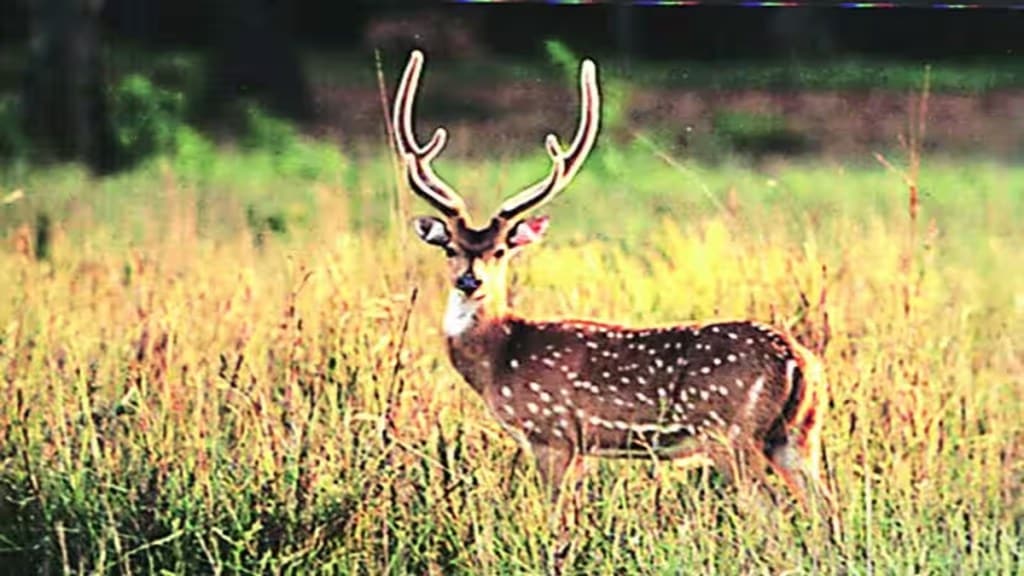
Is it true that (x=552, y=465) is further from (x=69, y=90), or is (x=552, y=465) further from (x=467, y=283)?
(x=69, y=90)

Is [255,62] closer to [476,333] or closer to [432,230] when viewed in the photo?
[432,230]

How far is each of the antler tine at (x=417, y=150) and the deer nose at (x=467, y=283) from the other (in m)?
0.14

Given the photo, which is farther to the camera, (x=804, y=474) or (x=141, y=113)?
(x=804, y=474)

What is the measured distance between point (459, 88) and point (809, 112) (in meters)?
0.77

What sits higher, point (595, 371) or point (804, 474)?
point (595, 371)

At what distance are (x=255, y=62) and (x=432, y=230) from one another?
0.52 meters

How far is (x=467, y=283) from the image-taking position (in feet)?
12.7

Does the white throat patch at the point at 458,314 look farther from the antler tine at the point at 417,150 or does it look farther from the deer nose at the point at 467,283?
the antler tine at the point at 417,150

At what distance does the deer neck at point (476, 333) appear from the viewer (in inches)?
153

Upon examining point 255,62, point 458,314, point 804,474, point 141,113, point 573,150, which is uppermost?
point 255,62

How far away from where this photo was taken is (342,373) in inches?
153

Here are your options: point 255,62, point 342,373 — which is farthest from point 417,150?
point 342,373

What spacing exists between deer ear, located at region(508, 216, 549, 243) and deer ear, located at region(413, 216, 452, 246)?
14cm

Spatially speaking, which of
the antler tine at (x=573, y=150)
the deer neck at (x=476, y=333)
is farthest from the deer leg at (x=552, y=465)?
the antler tine at (x=573, y=150)
